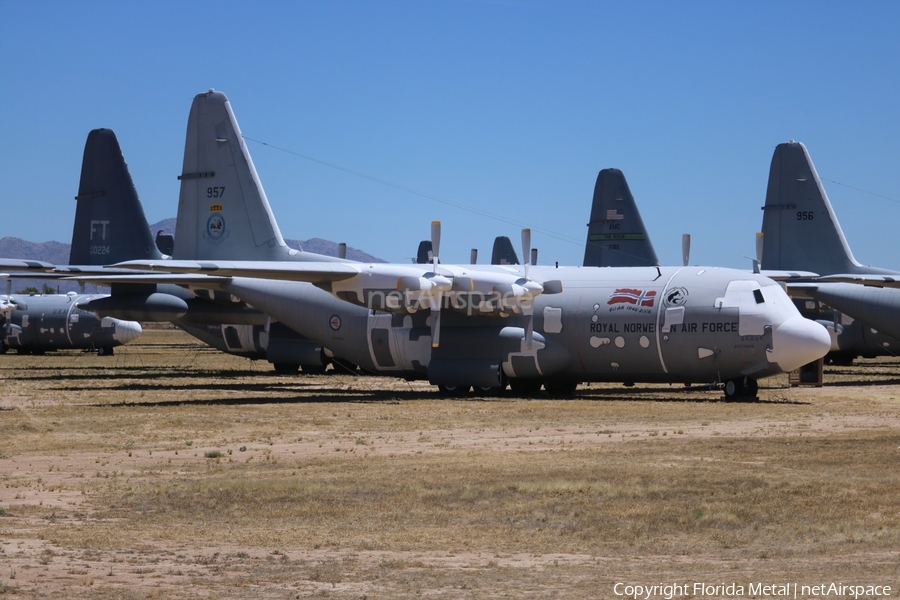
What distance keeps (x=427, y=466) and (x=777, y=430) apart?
686 centimetres

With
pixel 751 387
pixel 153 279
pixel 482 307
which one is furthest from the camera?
pixel 153 279

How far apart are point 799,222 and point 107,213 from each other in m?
25.3

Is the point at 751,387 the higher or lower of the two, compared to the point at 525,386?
higher

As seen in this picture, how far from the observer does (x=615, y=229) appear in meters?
43.0

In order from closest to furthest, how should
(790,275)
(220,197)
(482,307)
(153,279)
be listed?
(482,307) < (220,197) < (153,279) < (790,275)

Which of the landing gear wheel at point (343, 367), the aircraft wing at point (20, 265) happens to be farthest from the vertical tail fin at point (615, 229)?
the aircraft wing at point (20, 265)

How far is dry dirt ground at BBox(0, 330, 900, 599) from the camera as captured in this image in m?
8.26

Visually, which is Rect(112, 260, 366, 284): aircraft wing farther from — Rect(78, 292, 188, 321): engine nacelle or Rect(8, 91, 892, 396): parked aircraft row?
Rect(78, 292, 188, 321): engine nacelle

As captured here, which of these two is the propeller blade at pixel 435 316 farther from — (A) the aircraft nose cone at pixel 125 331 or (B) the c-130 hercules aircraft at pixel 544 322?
(A) the aircraft nose cone at pixel 125 331

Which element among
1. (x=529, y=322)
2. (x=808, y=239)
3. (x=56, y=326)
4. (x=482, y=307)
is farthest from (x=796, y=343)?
(x=56, y=326)

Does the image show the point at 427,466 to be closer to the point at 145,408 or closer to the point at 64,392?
the point at 145,408

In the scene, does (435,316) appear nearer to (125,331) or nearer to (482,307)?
(482,307)

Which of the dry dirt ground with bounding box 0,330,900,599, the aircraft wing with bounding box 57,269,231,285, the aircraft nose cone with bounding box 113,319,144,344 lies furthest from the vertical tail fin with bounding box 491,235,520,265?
the dry dirt ground with bounding box 0,330,900,599

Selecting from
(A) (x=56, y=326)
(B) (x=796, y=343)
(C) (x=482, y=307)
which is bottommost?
(A) (x=56, y=326)
